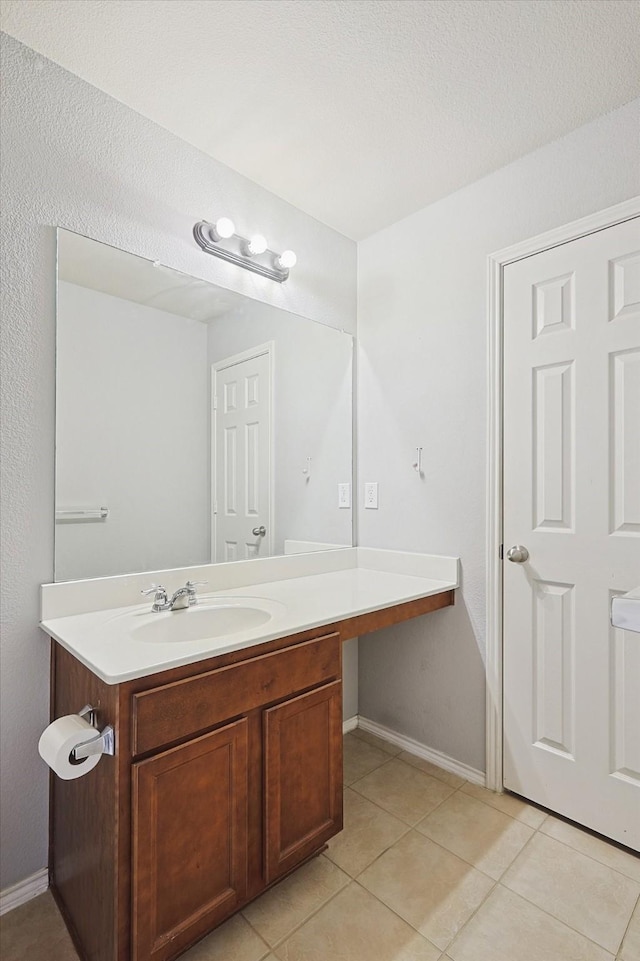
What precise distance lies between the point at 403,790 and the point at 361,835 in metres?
0.31

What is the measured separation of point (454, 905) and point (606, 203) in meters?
2.19

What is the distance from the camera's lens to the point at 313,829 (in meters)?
1.44

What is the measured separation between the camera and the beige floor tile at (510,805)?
5.74 ft

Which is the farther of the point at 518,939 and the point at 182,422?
the point at 182,422

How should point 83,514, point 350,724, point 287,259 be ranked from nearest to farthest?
point 83,514, point 287,259, point 350,724

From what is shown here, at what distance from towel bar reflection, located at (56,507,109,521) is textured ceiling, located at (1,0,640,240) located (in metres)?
1.30

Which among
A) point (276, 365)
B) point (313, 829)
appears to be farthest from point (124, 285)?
point (313, 829)

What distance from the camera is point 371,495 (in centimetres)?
237

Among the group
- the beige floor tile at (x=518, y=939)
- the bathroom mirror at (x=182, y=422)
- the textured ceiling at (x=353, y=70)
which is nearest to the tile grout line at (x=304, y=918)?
the beige floor tile at (x=518, y=939)

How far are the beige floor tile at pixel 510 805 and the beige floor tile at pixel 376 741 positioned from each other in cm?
37

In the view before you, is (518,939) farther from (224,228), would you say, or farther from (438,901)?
(224,228)

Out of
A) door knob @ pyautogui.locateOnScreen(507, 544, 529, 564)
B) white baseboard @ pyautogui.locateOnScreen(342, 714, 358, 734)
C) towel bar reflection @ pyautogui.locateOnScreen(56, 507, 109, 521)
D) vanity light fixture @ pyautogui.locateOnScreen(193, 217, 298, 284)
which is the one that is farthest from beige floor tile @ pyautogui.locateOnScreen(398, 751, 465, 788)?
vanity light fixture @ pyautogui.locateOnScreen(193, 217, 298, 284)

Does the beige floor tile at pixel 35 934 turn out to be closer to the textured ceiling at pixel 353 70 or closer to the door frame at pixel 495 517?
the door frame at pixel 495 517

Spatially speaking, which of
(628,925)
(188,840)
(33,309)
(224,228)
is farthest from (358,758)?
(224,228)
